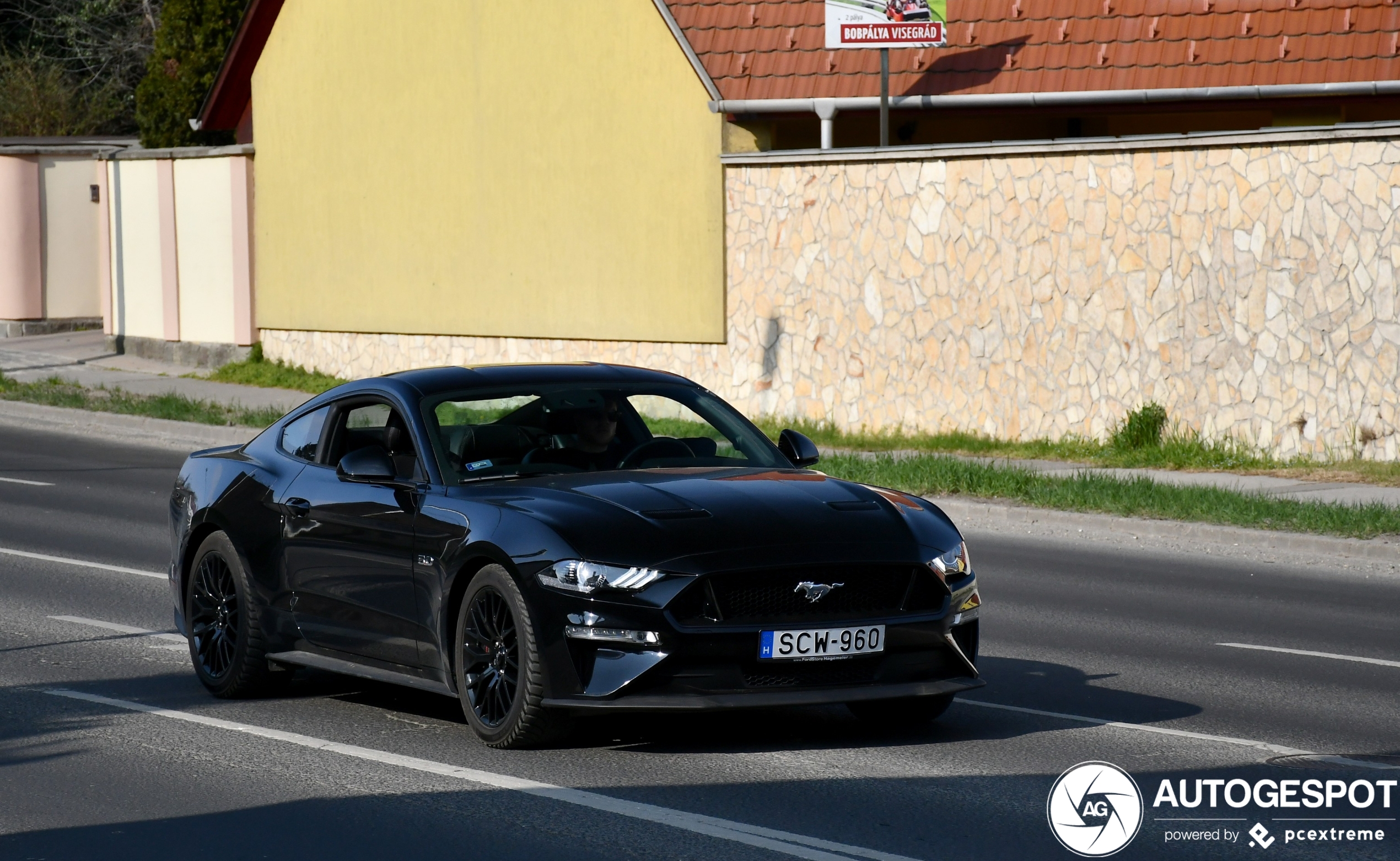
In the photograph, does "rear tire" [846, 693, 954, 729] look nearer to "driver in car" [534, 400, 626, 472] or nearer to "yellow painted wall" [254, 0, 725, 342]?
"driver in car" [534, 400, 626, 472]

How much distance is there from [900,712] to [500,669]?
164 centimetres

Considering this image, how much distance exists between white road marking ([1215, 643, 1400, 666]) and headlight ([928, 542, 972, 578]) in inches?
125

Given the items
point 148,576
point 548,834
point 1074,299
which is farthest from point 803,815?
point 1074,299

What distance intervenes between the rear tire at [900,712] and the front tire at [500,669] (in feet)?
4.28

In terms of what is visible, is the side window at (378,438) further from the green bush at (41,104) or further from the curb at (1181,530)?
the green bush at (41,104)

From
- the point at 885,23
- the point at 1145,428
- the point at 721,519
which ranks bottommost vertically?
the point at 1145,428

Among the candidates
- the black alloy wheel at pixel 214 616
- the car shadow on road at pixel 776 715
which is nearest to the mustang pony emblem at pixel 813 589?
the car shadow on road at pixel 776 715

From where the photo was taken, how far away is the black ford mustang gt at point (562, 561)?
7.00m

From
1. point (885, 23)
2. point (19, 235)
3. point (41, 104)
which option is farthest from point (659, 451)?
point (41, 104)

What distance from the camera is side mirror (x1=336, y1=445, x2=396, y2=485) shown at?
26.1 feet

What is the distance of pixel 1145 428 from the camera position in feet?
63.5

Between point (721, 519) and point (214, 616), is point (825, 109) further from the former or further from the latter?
point (721, 519)

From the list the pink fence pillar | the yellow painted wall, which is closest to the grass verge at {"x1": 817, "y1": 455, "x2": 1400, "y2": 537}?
the yellow painted wall

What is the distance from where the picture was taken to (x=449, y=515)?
302 inches
